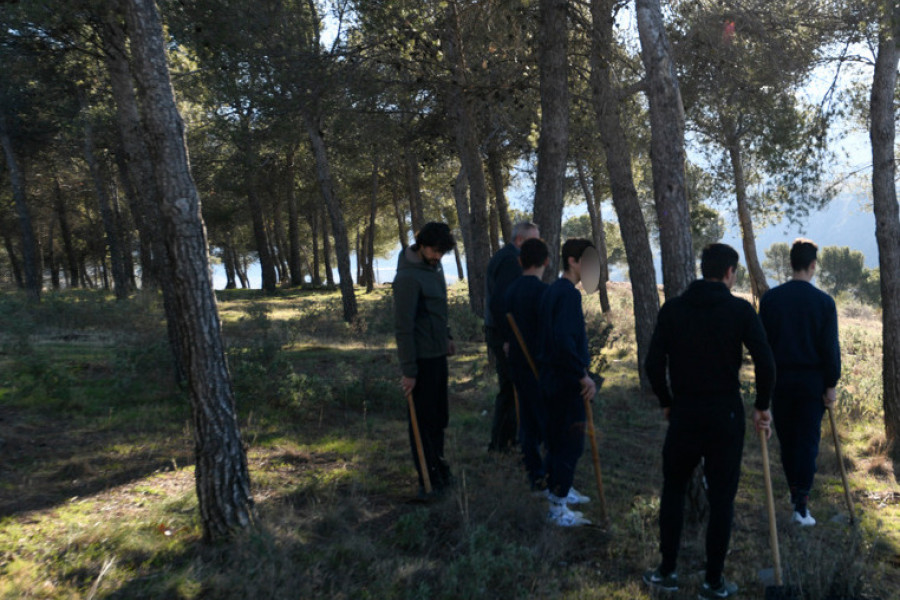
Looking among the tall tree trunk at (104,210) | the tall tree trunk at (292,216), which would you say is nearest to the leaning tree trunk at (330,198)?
the tall tree trunk at (292,216)

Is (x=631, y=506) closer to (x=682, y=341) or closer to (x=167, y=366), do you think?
(x=682, y=341)

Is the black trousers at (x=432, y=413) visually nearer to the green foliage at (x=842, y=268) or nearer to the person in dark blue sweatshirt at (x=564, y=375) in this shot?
the person in dark blue sweatshirt at (x=564, y=375)

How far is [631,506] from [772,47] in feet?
22.9

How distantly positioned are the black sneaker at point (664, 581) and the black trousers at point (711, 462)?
0.14m

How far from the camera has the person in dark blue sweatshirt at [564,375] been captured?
4812mm

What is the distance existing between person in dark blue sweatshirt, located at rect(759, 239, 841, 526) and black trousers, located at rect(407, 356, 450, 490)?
2.82 metres

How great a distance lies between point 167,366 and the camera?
30.6ft

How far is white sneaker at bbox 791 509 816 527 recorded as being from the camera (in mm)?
5441

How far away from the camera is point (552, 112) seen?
30.0 ft

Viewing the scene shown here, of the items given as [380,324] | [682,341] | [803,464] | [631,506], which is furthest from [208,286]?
[380,324]

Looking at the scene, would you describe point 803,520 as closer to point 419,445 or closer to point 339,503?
point 419,445

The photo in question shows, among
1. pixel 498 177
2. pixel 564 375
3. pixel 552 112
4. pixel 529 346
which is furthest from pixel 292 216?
pixel 564 375

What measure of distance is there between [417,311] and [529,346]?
1.00 meters

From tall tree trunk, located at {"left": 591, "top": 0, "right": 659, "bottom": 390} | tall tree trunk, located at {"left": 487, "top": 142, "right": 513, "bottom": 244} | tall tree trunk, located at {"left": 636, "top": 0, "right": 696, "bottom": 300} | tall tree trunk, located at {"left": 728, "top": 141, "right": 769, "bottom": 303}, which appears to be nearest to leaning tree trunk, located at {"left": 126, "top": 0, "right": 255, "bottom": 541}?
tall tree trunk, located at {"left": 636, "top": 0, "right": 696, "bottom": 300}
